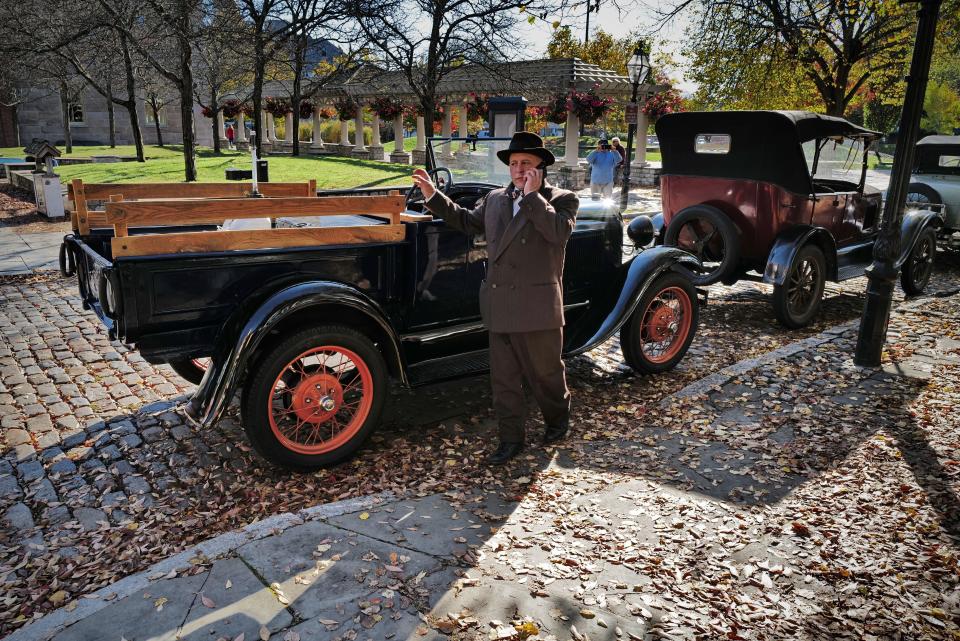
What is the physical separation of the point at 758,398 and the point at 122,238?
432cm

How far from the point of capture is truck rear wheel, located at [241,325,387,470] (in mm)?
3654

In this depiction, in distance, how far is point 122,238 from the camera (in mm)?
3332

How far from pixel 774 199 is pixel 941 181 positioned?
6.13 meters

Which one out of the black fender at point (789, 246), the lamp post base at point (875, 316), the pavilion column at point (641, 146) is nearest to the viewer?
the lamp post base at point (875, 316)

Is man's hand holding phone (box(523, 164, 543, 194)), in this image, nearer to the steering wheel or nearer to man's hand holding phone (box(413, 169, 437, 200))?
man's hand holding phone (box(413, 169, 437, 200))

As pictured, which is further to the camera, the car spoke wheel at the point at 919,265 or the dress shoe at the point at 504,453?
the car spoke wheel at the point at 919,265

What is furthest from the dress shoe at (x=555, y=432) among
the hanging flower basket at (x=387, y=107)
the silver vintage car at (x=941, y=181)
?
the hanging flower basket at (x=387, y=107)

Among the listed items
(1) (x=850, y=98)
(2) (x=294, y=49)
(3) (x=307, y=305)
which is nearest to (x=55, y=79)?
(2) (x=294, y=49)

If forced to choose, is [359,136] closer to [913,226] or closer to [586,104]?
[586,104]

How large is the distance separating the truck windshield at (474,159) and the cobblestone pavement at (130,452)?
1.63 meters

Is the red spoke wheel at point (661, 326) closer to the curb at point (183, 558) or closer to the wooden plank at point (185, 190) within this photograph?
the curb at point (183, 558)

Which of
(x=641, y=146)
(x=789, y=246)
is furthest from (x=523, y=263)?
(x=641, y=146)

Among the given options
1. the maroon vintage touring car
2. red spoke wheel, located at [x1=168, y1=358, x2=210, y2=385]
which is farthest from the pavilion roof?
red spoke wheel, located at [x1=168, y1=358, x2=210, y2=385]

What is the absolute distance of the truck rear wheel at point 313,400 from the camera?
144 inches
